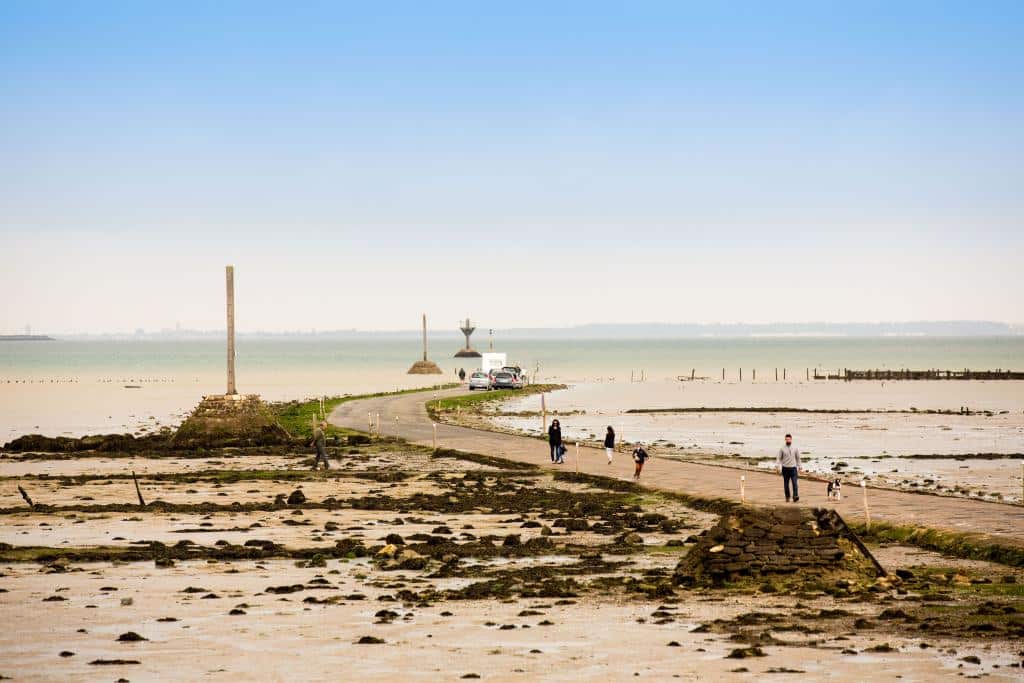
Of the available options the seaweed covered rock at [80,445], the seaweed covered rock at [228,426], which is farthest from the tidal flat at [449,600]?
the seaweed covered rock at [228,426]

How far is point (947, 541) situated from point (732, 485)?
10.8 meters

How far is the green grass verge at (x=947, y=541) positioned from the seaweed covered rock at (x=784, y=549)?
338 centimetres

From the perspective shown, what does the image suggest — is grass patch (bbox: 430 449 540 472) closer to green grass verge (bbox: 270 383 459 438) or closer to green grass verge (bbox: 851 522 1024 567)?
green grass verge (bbox: 270 383 459 438)

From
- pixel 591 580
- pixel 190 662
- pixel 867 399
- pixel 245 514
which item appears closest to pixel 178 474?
pixel 245 514

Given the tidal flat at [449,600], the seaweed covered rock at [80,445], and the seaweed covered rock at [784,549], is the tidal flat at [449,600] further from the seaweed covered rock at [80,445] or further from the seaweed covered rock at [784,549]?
the seaweed covered rock at [80,445]

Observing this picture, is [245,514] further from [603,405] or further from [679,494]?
[603,405]

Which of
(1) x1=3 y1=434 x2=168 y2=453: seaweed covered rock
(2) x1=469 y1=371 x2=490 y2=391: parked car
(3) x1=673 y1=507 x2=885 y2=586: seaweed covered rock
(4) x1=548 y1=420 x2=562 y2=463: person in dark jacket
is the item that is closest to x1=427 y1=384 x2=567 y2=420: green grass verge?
(2) x1=469 y1=371 x2=490 y2=391: parked car

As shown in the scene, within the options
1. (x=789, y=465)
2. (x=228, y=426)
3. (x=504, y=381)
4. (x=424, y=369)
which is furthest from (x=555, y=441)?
(x=424, y=369)

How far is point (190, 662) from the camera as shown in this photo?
18484mm

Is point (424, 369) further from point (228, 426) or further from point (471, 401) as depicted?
point (228, 426)

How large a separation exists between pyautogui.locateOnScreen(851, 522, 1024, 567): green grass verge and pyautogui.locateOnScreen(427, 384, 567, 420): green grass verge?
4551 cm

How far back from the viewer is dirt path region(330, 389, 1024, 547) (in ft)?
95.0

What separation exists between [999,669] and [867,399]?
9078 centimetres

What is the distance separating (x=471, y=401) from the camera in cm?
9162
